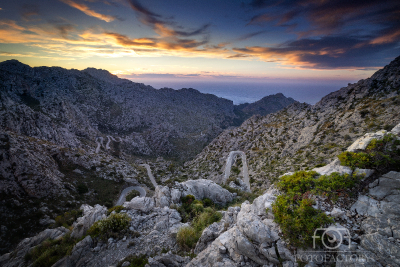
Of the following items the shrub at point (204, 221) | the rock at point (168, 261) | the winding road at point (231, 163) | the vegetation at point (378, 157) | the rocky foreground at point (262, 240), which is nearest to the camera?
the rocky foreground at point (262, 240)

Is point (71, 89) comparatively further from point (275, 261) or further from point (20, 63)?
point (275, 261)

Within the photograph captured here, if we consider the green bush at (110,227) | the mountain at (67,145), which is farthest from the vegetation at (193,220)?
the mountain at (67,145)

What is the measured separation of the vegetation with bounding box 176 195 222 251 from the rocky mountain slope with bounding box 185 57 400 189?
56.4 feet

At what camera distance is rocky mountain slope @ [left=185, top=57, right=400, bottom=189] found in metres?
Result: 31.7

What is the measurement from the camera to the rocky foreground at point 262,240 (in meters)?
5.57

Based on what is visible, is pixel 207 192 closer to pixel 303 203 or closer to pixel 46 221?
pixel 303 203

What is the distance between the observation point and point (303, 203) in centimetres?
721

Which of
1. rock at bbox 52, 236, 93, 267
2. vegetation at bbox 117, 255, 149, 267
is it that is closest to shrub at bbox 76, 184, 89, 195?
rock at bbox 52, 236, 93, 267

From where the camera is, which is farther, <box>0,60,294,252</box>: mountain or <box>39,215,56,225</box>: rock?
<box>0,60,294,252</box>: mountain

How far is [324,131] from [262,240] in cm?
4601

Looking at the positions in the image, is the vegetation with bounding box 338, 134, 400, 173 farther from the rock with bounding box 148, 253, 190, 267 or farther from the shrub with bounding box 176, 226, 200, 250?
the rock with bounding box 148, 253, 190, 267

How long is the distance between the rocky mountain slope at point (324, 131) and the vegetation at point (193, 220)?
17186mm

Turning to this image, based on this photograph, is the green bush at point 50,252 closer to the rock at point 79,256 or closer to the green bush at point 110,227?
the rock at point 79,256

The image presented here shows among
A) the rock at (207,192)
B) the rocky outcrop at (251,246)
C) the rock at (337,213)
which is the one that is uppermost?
the rock at (337,213)
